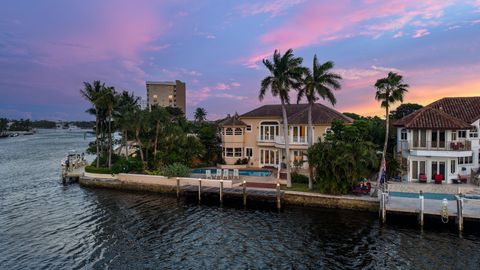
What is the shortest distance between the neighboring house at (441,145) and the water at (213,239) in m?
8.16

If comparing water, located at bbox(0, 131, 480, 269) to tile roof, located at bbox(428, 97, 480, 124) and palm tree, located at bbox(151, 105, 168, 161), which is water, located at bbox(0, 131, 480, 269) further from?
tile roof, located at bbox(428, 97, 480, 124)

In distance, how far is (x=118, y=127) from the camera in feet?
131

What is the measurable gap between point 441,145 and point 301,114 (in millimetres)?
14431

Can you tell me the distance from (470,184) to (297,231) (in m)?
17.0

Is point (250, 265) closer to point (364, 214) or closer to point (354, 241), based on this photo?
point (354, 241)

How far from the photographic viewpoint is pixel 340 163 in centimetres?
2450

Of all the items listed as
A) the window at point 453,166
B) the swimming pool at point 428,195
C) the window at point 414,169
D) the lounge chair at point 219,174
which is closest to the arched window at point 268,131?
the lounge chair at point 219,174

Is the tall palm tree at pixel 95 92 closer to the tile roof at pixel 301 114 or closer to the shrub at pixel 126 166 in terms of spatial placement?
the shrub at pixel 126 166

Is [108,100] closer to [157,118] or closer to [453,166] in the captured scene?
[157,118]

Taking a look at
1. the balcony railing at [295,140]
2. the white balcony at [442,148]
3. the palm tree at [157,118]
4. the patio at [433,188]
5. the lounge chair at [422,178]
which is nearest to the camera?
the patio at [433,188]

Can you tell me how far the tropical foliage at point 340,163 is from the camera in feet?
80.9

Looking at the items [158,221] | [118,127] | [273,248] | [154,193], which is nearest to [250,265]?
[273,248]

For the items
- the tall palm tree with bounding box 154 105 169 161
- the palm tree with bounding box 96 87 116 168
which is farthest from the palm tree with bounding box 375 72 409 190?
the palm tree with bounding box 96 87 116 168

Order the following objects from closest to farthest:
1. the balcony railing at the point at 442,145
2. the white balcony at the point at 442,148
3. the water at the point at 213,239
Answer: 1. the water at the point at 213,239
2. the white balcony at the point at 442,148
3. the balcony railing at the point at 442,145
